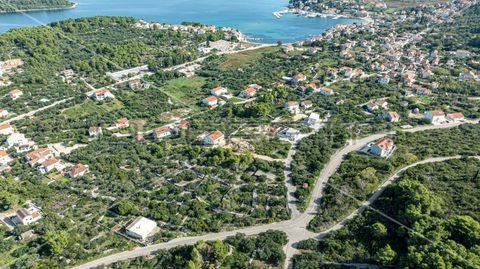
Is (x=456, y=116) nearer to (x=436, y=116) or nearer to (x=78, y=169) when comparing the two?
(x=436, y=116)

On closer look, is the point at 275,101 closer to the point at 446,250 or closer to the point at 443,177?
the point at 443,177

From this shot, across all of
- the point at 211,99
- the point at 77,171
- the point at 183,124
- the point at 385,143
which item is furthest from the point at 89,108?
the point at 385,143

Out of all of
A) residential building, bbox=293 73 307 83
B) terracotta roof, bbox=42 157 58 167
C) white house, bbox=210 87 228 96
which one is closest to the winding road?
terracotta roof, bbox=42 157 58 167

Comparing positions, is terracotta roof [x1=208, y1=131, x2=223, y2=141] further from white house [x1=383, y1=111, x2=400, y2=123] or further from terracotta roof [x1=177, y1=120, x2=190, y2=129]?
white house [x1=383, y1=111, x2=400, y2=123]

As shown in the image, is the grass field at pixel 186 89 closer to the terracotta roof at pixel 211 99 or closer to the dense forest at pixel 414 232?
the terracotta roof at pixel 211 99

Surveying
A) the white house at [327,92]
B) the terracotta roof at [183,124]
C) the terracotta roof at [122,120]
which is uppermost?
the white house at [327,92]

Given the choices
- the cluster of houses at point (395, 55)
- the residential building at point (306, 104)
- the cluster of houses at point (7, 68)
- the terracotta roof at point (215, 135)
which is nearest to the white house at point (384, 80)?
the cluster of houses at point (395, 55)

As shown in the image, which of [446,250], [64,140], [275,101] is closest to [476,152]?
[446,250]
